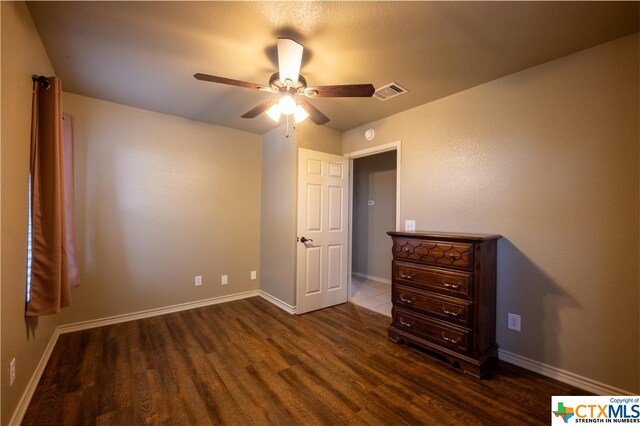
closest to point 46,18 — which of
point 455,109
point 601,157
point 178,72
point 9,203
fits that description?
point 178,72

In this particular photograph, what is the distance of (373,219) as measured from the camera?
17.2 feet

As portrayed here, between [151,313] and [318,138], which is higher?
[318,138]

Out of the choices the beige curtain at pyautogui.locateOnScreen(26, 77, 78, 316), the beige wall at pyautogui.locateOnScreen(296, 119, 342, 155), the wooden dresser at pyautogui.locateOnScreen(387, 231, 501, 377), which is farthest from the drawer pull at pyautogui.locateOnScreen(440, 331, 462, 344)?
the beige curtain at pyautogui.locateOnScreen(26, 77, 78, 316)

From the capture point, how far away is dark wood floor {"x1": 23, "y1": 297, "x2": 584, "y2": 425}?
163cm

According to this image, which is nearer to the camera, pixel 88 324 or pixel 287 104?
pixel 287 104

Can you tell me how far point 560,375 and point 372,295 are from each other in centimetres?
237

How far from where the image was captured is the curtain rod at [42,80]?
1721 millimetres

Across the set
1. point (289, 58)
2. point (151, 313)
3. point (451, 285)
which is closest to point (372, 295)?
point (451, 285)

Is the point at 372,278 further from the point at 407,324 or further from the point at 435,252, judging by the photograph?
the point at 435,252

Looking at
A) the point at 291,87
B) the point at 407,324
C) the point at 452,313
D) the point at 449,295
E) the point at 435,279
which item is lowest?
the point at 407,324

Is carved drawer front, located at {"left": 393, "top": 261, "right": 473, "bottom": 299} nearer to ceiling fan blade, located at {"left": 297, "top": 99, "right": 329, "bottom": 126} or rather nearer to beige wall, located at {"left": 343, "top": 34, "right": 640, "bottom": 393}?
beige wall, located at {"left": 343, "top": 34, "right": 640, "bottom": 393}

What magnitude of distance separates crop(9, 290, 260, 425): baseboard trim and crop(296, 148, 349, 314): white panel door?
1088 mm

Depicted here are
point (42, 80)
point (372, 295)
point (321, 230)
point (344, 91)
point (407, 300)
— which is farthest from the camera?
point (372, 295)

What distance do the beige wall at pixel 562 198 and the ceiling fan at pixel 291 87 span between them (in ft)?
4.39
